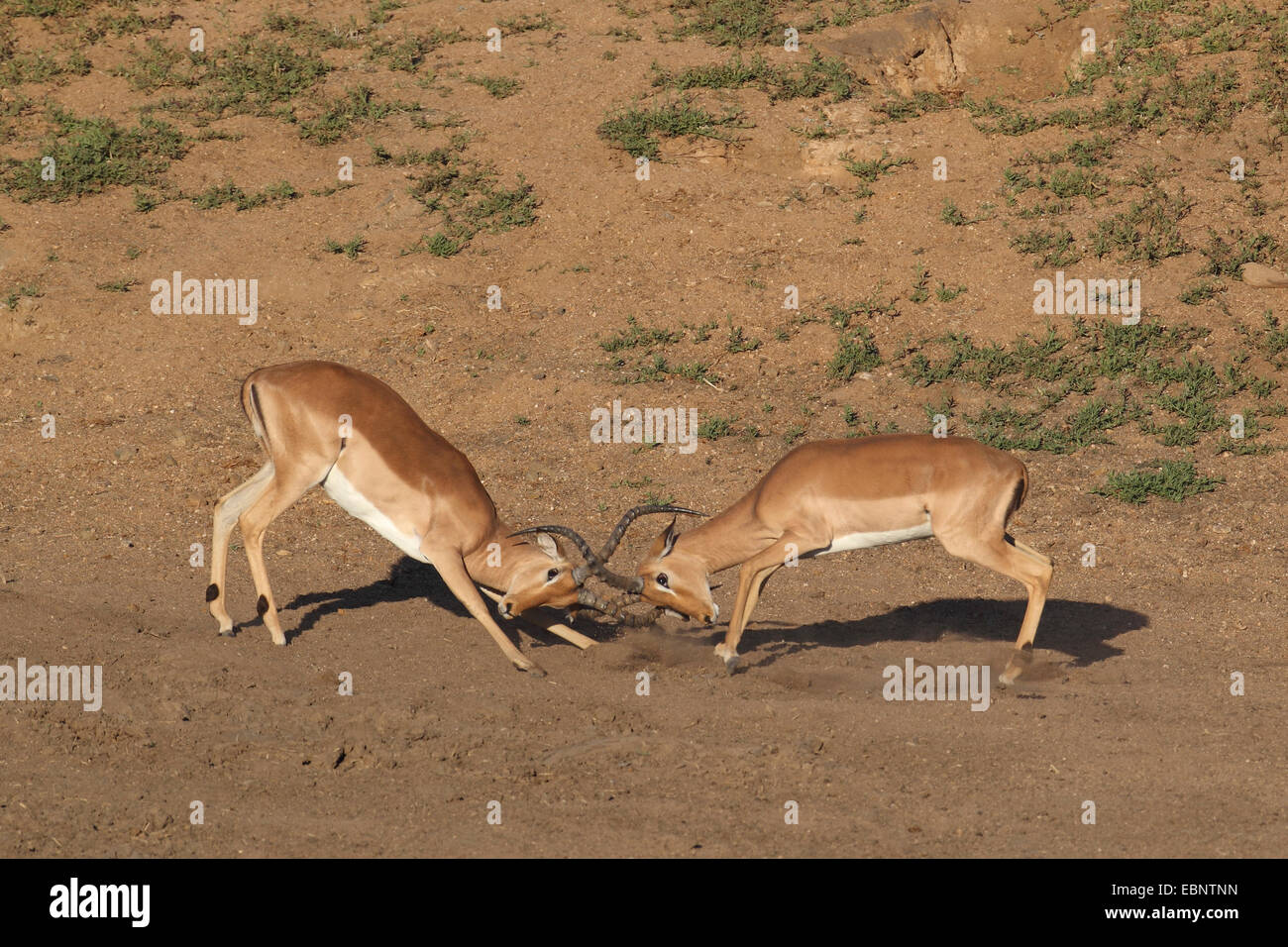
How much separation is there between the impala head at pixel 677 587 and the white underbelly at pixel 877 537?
847mm

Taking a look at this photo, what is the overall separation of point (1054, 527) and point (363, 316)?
24.1ft

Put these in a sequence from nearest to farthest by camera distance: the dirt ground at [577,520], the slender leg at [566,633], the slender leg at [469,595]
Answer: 1. the dirt ground at [577,520]
2. the slender leg at [469,595]
3. the slender leg at [566,633]

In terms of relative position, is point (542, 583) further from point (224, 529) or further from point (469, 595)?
point (224, 529)

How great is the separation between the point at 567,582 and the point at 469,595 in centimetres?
65

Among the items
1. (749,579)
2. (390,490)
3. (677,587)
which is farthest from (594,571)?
(390,490)

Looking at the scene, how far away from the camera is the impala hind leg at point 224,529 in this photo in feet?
30.0

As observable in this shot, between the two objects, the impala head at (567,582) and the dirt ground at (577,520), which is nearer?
the dirt ground at (577,520)

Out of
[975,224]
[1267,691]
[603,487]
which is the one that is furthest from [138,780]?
[975,224]

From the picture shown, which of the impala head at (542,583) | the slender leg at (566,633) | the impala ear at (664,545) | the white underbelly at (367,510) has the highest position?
the white underbelly at (367,510)

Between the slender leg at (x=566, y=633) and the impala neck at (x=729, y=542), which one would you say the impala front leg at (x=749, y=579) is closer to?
the impala neck at (x=729, y=542)

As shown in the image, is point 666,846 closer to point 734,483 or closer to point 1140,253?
point 734,483

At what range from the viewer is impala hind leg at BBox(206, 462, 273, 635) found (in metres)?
9.14

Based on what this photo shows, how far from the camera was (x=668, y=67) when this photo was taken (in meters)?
17.5

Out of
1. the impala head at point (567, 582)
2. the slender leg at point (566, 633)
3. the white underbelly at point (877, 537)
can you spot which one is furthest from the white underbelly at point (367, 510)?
the white underbelly at point (877, 537)
